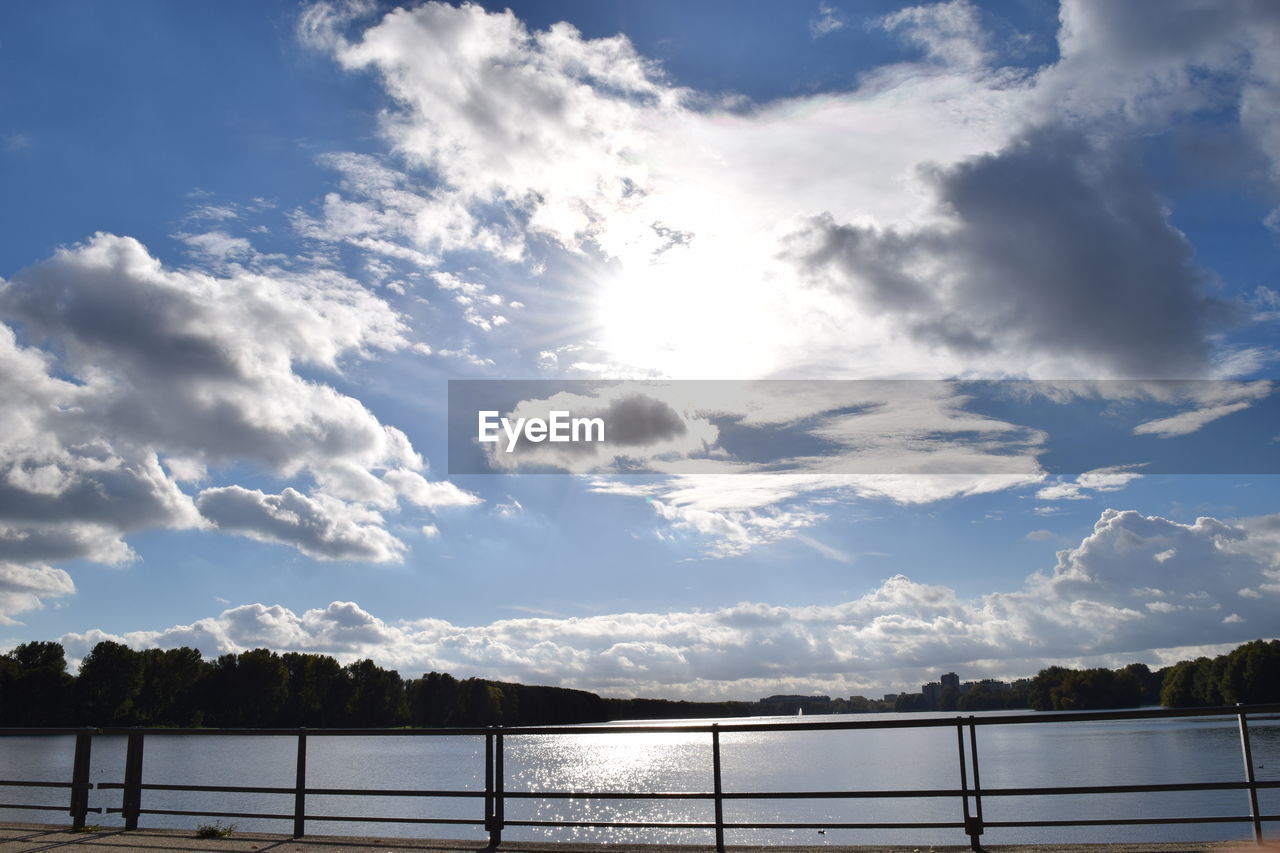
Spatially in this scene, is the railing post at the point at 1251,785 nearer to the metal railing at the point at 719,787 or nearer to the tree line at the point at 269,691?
the metal railing at the point at 719,787

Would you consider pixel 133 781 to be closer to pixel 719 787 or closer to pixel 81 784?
pixel 81 784

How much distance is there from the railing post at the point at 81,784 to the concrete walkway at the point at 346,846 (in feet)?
0.89

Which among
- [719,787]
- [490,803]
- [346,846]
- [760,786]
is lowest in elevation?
[760,786]

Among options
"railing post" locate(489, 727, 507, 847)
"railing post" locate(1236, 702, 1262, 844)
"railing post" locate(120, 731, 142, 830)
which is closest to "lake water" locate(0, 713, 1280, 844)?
"railing post" locate(1236, 702, 1262, 844)

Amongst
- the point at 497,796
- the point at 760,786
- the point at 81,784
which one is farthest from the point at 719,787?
the point at 760,786

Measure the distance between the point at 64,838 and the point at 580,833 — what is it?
2803cm

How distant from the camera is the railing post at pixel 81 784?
519 inches

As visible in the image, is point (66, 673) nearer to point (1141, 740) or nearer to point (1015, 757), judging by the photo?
point (1015, 757)

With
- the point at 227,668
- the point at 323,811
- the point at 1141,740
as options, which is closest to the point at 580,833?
the point at 323,811

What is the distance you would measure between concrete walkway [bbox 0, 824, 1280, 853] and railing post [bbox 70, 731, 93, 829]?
10.7 inches

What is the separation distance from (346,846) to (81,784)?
435cm

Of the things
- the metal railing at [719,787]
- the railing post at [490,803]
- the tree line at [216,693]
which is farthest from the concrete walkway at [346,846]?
the tree line at [216,693]

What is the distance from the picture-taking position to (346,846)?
11.5 metres

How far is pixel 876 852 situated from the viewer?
1012 cm
